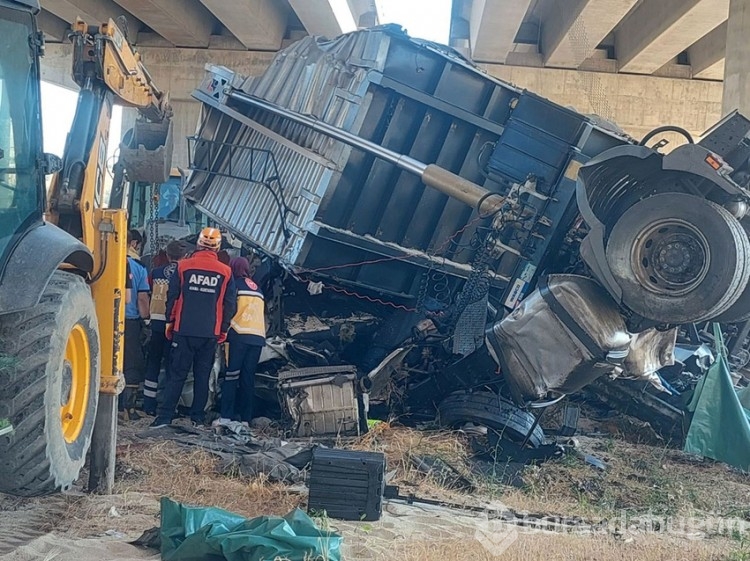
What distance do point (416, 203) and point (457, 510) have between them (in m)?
2.93

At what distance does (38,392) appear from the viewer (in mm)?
3227

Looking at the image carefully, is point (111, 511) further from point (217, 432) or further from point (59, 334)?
point (217, 432)

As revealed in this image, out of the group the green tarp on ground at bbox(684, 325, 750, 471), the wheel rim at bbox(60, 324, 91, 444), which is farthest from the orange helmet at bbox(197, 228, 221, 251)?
the green tarp on ground at bbox(684, 325, 750, 471)

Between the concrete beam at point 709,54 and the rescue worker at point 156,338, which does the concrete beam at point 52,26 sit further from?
the concrete beam at point 709,54

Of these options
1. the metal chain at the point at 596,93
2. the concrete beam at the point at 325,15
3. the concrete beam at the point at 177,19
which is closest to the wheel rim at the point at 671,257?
the concrete beam at the point at 325,15

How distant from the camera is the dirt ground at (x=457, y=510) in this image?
3.71 m

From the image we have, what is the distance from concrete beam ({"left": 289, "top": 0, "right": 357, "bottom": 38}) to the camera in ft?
45.9

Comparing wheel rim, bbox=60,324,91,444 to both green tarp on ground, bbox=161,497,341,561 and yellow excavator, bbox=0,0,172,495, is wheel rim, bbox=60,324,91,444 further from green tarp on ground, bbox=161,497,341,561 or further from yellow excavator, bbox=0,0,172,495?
green tarp on ground, bbox=161,497,341,561

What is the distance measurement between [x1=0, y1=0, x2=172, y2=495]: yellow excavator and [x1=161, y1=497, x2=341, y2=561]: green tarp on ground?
52 cm

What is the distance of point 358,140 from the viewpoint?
21.4 feet

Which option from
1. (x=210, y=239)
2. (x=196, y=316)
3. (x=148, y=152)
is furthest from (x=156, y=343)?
(x=148, y=152)

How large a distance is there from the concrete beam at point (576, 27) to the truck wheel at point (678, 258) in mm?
8615

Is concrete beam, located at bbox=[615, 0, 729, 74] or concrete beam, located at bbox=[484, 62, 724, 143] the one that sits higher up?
concrete beam, located at bbox=[615, 0, 729, 74]

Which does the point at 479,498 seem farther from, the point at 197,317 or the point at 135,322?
the point at 135,322
